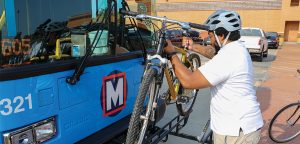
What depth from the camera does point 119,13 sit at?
3043 millimetres

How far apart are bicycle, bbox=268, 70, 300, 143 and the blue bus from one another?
111 inches

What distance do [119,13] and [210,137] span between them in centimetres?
198

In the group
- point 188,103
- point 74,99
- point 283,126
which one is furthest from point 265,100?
point 74,99

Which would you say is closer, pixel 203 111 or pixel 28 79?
pixel 28 79

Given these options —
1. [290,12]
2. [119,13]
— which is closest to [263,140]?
[119,13]

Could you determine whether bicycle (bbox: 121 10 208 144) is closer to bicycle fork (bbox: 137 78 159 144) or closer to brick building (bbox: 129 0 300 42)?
bicycle fork (bbox: 137 78 159 144)

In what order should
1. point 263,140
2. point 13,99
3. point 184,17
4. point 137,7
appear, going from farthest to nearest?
point 184,17 < point 263,140 < point 137,7 < point 13,99

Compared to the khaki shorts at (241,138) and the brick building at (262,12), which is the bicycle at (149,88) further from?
the brick building at (262,12)

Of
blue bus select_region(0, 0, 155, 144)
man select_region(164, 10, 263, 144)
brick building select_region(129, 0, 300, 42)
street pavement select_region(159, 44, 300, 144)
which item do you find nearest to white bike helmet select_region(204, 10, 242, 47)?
man select_region(164, 10, 263, 144)

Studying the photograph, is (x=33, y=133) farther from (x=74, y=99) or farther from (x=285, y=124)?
(x=285, y=124)

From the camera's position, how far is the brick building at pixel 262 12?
40.9 m

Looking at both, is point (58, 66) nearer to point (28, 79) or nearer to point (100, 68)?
point (28, 79)

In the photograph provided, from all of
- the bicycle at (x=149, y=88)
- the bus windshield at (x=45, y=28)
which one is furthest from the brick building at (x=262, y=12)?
the bicycle at (x=149, y=88)

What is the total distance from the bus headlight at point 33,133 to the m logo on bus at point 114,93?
65cm
